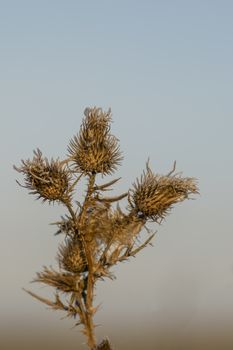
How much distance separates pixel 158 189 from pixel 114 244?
4.30ft

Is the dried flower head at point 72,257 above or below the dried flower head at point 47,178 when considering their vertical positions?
below

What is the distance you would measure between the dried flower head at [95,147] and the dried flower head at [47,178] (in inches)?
15.4

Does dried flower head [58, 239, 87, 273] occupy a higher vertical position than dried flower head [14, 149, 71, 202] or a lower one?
lower

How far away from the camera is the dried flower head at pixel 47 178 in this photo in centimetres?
1329

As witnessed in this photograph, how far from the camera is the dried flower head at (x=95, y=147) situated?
13539 mm

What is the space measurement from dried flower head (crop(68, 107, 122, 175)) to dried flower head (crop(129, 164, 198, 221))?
0.69 m

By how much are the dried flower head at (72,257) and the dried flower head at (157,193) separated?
132cm

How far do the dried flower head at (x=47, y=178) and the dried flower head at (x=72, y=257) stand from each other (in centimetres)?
91

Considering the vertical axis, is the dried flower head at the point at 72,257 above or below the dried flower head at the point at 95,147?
below

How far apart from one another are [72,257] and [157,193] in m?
1.97

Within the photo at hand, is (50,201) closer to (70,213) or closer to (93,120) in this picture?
(70,213)

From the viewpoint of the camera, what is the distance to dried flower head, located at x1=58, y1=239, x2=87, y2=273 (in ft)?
43.7

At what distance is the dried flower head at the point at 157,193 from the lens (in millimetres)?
13352

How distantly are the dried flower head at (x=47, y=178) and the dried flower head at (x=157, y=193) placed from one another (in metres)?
1.33
